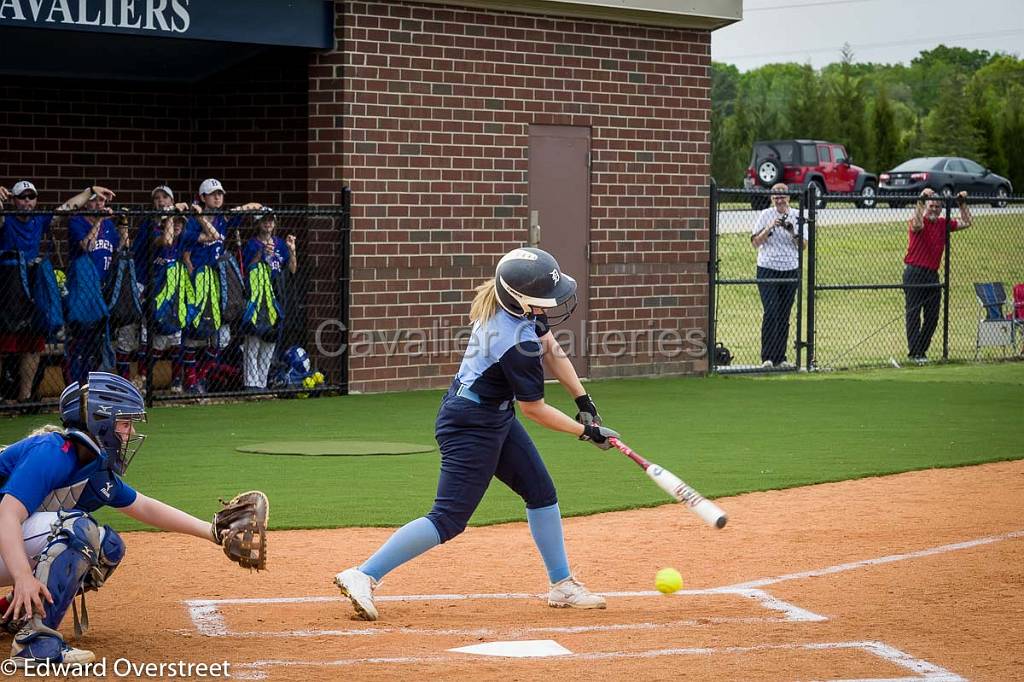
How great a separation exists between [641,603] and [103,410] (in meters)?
2.87

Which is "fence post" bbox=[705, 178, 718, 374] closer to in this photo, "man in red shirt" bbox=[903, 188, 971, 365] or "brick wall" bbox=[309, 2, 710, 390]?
"brick wall" bbox=[309, 2, 710, 390]

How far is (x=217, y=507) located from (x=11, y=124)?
32.0ft

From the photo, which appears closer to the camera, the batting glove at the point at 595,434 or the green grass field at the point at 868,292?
the batting glove at the point at 595,434

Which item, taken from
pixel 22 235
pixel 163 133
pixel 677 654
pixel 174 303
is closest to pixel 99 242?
pixel 22 235

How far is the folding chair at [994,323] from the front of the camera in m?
22.1

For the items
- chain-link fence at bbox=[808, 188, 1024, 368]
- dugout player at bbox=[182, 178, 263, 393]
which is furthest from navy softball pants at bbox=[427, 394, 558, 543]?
chain-link fence at bbox=[808, 188, 1024, 368]

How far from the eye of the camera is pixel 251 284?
16.0 m

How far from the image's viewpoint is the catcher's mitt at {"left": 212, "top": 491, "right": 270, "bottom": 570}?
22.1ft

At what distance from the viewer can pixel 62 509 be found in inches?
250

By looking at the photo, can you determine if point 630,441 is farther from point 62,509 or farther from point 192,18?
point 62,509

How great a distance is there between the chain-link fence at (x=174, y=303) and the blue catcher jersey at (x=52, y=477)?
27.6ft

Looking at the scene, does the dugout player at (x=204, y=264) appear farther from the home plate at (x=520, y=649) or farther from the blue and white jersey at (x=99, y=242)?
the home plate at (x=520, y=649)

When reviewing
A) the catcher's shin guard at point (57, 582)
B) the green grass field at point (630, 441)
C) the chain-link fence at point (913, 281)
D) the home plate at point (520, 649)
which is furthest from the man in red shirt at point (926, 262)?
the catcher's shin guard at point (57, 582)

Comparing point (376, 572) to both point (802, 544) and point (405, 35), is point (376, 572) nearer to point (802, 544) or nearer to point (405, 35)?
point (802, 544)
